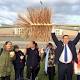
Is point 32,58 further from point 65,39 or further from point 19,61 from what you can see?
point 65,39

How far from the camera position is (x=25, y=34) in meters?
13.1

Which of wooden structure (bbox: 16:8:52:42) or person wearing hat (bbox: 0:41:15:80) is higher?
wooden structure (bbox: 16:8:52:42)

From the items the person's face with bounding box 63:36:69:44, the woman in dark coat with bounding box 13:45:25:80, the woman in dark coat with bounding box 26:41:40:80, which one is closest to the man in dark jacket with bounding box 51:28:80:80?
the person's face with bounding box 63:36:69:44

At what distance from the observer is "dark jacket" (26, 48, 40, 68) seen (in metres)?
14.5

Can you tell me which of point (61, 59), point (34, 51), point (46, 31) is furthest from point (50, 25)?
point (34, 51)

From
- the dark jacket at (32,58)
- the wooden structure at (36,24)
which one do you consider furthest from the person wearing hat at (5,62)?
the dark jacket at (32,58)

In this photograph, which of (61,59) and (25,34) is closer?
(61,59)

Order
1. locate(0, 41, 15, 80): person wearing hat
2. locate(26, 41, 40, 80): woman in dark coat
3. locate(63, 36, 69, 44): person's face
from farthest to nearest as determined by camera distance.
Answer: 1. locate(26, 41, 40, 80): woman in dark coat
2. locate(0, 41, 15, 80): person wearing hat
3. locate(63, 36, 69, 44): person's face

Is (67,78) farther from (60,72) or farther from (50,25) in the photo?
(50,25)

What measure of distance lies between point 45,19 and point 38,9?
1.24ft

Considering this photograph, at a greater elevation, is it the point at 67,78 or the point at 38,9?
the point at 38,9

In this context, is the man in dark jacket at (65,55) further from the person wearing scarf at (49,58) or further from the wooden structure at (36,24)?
the person wearing scarf at (49,58)

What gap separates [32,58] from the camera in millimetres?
14602

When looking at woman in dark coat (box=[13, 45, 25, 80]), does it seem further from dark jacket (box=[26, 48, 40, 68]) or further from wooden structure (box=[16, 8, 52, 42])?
wooden structure (box=[16, 8, 52, 42])
